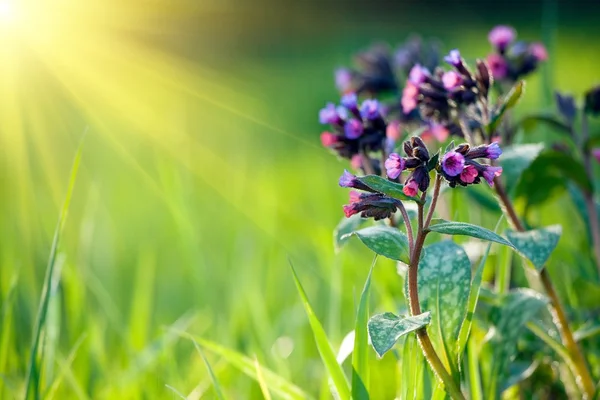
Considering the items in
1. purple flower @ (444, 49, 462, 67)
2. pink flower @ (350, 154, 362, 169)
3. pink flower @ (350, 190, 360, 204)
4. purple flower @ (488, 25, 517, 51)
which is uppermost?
purple flower @ (488, 25, 517, 51)

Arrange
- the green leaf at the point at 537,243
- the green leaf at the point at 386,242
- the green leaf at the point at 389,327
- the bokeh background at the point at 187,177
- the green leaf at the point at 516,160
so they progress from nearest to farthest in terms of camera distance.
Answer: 1. the green leaf at the point at 389,327
2. the green leaf at the point at 386,242
3. the green leaf at the point at 537,243
4. the green leaf at the point at 516,160
5. the bokeh background at the point at 187,177

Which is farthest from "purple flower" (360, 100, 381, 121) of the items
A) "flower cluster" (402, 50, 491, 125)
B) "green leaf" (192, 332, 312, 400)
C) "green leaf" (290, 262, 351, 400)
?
"green leaf" (192, 332, 312, 400)

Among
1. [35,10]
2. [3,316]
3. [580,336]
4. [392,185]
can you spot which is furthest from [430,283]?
[35,10]

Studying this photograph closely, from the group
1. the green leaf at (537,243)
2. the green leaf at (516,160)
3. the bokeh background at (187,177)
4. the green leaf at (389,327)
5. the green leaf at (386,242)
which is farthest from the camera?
the bokeh background at (187,177)

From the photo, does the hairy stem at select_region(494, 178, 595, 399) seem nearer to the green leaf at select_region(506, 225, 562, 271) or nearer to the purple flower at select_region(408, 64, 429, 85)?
the green leaf at select_region(506, 225, 562, 271)

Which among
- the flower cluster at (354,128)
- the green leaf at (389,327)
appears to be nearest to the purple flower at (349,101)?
the flower cluster at (354,128)

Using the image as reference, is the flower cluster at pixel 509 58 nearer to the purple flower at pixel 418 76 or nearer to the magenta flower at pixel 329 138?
the purple flower at pixel 418 76

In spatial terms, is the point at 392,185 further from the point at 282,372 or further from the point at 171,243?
the point at 171,243

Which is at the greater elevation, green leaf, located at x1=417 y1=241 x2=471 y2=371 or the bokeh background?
green leaf, located at x1=417 y1=241 x2=471 y2=371
